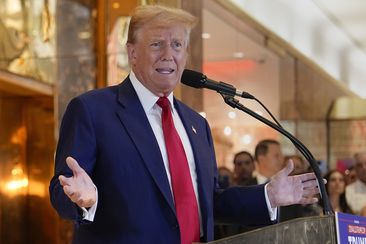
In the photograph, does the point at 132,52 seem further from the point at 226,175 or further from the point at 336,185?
the point at 226,175

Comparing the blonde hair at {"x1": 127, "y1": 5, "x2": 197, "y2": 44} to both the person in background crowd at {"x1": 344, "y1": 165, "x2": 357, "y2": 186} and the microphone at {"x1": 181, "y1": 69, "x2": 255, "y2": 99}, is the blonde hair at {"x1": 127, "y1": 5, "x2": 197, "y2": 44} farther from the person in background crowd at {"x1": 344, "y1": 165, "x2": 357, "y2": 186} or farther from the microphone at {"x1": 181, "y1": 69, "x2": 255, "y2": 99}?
the person in background crowd at {"x1": 344, "y1": 165, "x2": 357, "y2": 186}

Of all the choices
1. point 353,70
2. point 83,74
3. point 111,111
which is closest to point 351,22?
point 353,70

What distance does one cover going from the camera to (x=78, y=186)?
2.22 meters

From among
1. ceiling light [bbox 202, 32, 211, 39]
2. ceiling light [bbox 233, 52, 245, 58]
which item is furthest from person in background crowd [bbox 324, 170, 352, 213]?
ceiling light [bbox 233, 52, 245, 58]

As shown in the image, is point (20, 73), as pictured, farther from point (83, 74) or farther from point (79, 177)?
point (79, 177)

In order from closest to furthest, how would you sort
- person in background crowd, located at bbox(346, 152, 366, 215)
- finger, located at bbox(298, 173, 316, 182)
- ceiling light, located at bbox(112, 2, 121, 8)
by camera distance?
finger, located at bbox(298, 173, 316, 182) < ceiling light, located at bbox(112, 2, 121, 8) < person in background crowd, located at bbox(346, 152, 366, 215)

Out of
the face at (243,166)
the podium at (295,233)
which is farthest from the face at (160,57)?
the face at (243,166)

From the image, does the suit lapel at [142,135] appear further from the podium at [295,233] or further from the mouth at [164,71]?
the podium at [295,233]

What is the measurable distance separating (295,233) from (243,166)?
4.74m

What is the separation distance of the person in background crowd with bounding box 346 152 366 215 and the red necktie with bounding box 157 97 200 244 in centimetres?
399

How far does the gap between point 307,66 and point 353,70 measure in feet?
1.83

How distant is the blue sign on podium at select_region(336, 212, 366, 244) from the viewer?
222 cm

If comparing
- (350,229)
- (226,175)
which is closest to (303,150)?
(350,229)

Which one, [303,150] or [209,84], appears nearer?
[303,150]
